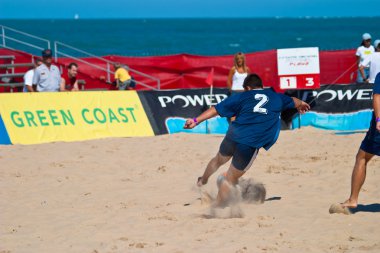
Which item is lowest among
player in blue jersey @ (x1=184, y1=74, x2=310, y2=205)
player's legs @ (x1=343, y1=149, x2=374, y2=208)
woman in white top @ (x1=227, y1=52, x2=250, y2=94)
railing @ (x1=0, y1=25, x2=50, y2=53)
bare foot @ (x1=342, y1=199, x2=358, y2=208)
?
bare foot @ (x1=342, y1=199, x2=358, y2=208)

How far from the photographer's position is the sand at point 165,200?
23.9 ft

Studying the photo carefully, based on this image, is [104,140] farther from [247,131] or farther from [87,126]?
[247,131]

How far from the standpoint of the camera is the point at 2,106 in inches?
541

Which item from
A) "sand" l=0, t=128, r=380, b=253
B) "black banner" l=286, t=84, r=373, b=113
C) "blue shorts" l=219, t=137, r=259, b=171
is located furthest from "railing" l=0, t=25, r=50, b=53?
"blue shorts" l=219, t=137, r=259, b=171

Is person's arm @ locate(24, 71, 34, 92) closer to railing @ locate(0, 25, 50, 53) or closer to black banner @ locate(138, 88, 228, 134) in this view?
black banner @ locate(138, 88, 228, 134)

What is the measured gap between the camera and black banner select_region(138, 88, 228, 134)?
49.2ft

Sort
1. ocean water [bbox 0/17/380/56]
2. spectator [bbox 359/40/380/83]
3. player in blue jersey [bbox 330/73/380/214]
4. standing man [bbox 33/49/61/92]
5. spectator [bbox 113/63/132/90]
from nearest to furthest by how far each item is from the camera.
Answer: player in blue jersey [bbox 330/73/380/214]
spectator [bbox 359/40/380/83]
standing man [bbox 33/49/61/92]
spectator [bbox 113/63/132/90]
ocean water [bbox 0/17/380/56]

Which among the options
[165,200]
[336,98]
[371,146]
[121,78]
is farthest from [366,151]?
[121,78]

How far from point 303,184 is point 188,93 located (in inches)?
224

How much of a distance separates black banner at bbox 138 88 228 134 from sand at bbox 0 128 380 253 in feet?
3.51

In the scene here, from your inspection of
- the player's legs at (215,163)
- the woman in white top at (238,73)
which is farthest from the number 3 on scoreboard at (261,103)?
the woman in white top at (238,73)

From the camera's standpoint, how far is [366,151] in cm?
796

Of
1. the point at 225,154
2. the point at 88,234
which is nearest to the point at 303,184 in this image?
the point at 225,154

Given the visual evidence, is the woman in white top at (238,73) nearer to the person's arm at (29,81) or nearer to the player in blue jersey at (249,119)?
the person's arm at (29,81)
